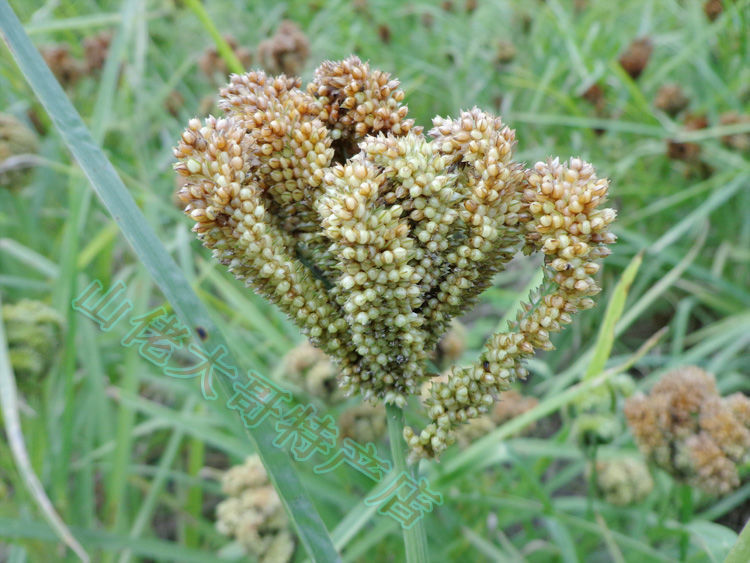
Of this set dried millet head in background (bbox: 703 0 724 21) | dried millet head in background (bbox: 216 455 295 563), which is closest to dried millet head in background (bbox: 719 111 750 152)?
dried millet head in background (bbox: 703 0 724 21)

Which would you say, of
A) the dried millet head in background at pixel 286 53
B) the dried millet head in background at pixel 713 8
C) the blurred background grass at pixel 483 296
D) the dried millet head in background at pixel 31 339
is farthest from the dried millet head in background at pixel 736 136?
the dried millet head in background at pixel 31 339

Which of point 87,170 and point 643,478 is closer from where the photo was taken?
point 87,170

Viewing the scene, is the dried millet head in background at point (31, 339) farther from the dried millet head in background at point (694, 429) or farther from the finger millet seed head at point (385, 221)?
the dried millet head in background at point (694, 429)

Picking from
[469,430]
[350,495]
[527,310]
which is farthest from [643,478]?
[527,310]

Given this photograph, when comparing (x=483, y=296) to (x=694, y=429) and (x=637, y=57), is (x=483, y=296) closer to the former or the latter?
Answer: (x=694, y=429)

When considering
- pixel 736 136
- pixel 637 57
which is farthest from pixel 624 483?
pixel 637 57

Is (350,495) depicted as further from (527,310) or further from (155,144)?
(155,144)
